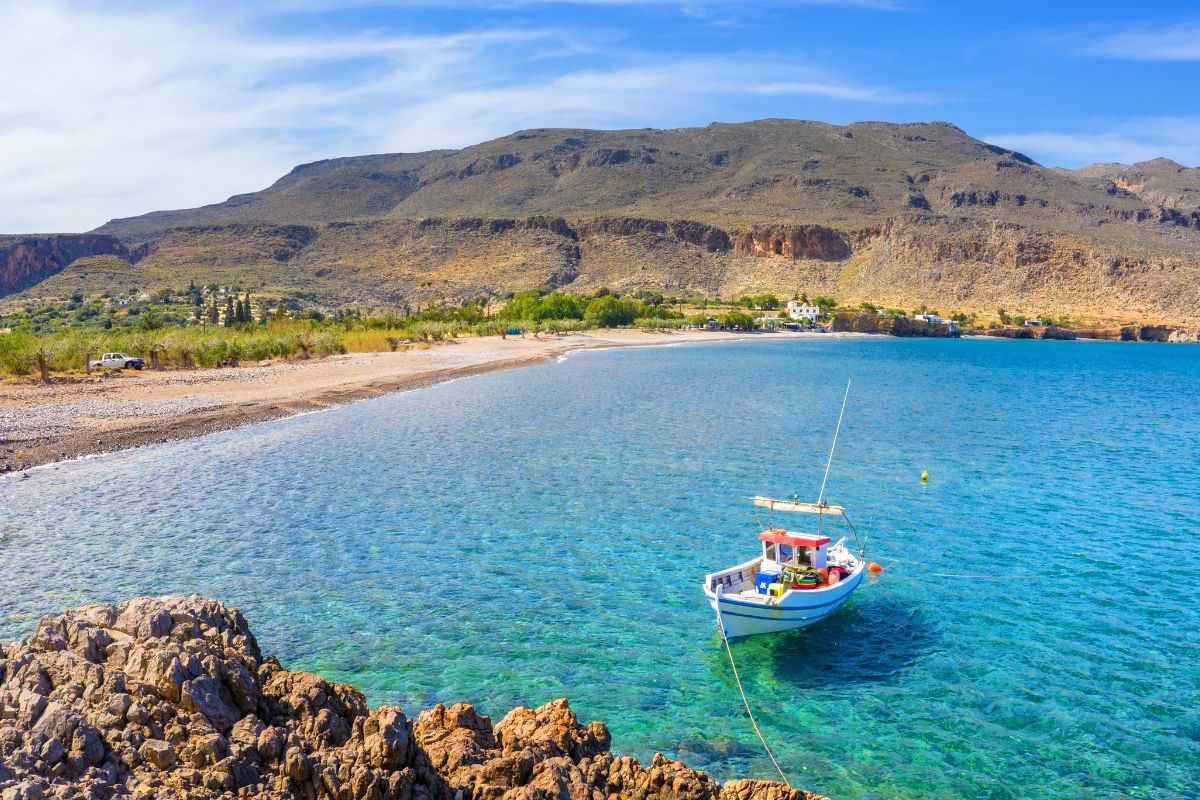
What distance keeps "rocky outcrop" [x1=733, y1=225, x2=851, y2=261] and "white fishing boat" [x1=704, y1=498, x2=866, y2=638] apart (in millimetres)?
129662

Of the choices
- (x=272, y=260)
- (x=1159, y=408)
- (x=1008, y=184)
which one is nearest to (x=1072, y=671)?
(x=1159, y=408)

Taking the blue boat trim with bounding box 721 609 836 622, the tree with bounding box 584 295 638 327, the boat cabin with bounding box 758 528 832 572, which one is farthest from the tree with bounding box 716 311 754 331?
the blue boat trim with bounding box 721 609 836 622

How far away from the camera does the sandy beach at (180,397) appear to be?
27078 millimetres

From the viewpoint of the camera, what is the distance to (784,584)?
13.5 m

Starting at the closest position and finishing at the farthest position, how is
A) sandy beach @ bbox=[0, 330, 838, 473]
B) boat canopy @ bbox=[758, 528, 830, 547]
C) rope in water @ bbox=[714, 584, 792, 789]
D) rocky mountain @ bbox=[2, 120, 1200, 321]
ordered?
1. rope in water @ bbox=[714, 584, 792, 789]
2. boat canopy @ bbox=[758, 528, 830, 547]
3. sandy beach @ bbox=[0, 330, 838, 473]
4. rocky mountain @ bbox=[2, 120, 1200, 321]

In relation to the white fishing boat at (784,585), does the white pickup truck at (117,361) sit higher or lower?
higher

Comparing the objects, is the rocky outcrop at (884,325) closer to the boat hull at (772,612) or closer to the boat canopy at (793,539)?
the boat canopy at (793,539)

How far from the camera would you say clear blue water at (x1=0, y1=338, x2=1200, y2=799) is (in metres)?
10.5

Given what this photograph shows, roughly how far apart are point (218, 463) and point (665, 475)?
1360 cm

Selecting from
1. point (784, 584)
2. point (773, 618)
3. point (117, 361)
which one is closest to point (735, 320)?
point (117, 361)

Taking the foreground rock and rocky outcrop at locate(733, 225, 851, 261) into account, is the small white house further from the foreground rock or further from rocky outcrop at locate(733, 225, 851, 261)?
the foreground rock

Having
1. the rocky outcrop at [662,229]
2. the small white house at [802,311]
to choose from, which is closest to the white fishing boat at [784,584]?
the small white house at [802,311]

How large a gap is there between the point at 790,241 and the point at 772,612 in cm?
13300

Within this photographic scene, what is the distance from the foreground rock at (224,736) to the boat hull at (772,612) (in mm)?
5632
